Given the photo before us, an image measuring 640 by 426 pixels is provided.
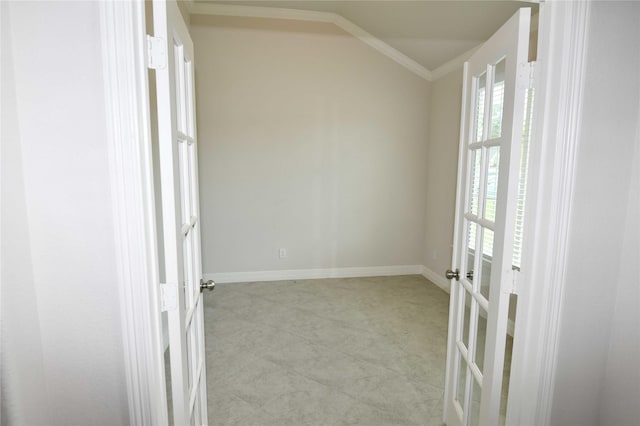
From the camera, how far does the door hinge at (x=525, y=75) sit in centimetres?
112

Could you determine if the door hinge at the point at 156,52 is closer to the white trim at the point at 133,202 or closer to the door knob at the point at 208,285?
the white trim at the point at 133,202

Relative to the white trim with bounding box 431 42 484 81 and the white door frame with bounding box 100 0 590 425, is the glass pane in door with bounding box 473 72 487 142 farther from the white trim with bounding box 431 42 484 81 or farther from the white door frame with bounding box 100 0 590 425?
the white trim with bounding box 431 42 484 81

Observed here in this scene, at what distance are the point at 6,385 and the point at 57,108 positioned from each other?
2.33 ft

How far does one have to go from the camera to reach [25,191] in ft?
3.01

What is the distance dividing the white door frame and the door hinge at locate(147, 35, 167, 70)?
4 cm

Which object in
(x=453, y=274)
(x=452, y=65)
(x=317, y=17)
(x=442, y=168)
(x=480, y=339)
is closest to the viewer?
(x=480, y=339)

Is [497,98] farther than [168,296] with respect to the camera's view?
Yes

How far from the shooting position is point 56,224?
0.94 m

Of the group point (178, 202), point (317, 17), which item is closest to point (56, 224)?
point (178, 202)

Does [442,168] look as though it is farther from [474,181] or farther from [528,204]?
[528,204]

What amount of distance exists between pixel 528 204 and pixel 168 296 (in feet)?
3.78

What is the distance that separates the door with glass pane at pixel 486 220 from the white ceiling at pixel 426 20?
65.2 inches

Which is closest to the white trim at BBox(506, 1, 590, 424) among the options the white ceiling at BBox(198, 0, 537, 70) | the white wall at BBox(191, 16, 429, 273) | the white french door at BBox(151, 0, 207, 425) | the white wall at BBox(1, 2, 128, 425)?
the white french door at BBox(151, 0, 207, 425)

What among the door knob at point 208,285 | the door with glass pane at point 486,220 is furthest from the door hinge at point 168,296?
the door with glass pane at point 486,220
